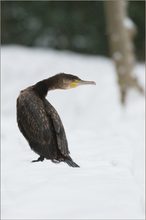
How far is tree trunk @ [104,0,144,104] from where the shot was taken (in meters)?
12.7

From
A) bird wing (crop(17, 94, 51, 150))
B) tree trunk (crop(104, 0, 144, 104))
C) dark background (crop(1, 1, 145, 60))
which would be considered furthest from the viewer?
dark background (crop(1, 1, 145, 60))

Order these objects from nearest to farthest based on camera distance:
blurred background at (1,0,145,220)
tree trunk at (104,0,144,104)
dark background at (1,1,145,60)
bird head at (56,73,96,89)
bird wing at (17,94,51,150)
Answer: bird head at (56,73,96,89) → bird wing at (17,94,51,150) → blurred background at (1,0,145,220) → tree trunk at (104,0,144,104) → dark background at (1,1,145,60)

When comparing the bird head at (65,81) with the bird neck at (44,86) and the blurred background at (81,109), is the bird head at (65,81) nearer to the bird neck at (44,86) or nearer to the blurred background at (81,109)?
the bird neck at (44,86)

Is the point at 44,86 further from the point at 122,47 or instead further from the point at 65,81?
the point at 122,47

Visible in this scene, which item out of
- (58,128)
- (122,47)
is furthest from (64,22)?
(58,128)

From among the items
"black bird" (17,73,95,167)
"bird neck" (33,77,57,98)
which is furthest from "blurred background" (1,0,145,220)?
"bird neck" (33,77,57,98)

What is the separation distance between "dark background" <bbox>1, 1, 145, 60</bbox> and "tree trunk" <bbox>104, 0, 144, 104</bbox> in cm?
816

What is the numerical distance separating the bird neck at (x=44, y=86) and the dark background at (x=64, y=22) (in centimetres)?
1773

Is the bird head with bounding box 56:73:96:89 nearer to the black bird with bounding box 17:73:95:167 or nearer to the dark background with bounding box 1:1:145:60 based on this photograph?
the black bird with bounding box 17:73:95:167

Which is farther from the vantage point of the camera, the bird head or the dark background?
the dark background

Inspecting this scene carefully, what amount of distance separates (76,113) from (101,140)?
728 centimetres

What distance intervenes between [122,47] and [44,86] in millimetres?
9554

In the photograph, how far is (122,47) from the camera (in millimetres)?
12773

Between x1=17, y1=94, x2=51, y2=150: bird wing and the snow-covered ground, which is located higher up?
x1=17, y1=94, x2=51, y2=150: bird wing
